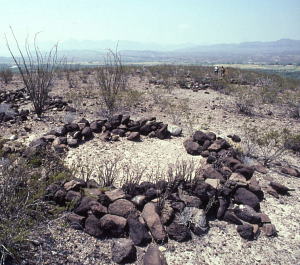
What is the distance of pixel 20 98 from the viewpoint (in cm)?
995

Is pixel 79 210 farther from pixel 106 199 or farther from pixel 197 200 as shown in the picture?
pixel 197 200

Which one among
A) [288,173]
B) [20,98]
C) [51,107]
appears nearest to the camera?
[288,173]

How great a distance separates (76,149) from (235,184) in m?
3.12

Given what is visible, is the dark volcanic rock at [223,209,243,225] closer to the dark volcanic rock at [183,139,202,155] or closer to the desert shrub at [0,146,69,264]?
the dark volcanic rock at [183,139,202,155]

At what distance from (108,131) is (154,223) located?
3443 mm

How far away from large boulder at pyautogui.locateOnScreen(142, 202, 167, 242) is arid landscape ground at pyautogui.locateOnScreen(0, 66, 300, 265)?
106mm

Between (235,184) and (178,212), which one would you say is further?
(235,184)

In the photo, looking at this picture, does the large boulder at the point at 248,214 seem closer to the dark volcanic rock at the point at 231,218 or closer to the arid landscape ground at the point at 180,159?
the dark volcanic rock at the point at 231,218

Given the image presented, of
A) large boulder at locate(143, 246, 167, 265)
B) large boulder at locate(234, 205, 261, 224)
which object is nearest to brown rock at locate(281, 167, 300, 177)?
large boulder at locate(234, 205, 261, 224)

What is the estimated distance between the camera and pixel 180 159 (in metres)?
5.61

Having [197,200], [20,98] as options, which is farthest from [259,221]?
[20,98]

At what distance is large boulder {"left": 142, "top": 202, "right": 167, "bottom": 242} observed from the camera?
3.36 m

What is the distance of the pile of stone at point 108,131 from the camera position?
5942mm

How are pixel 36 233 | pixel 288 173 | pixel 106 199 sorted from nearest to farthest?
pixel 36 233 < pixel 106 199 < pixel 288 173
